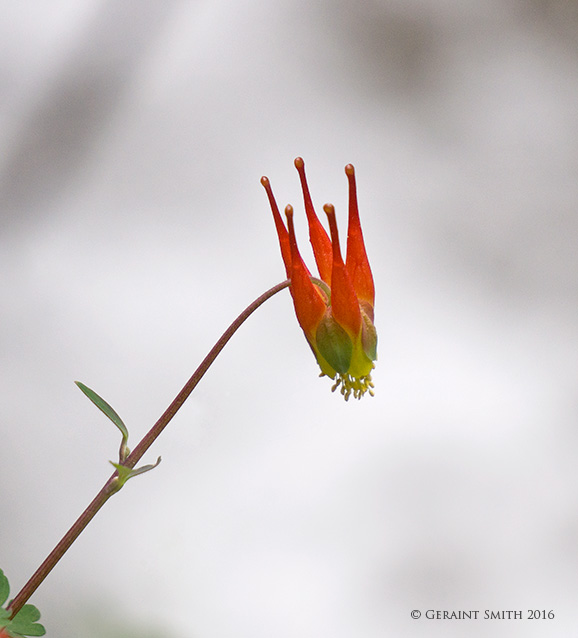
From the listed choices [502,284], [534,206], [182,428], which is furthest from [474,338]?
[182,428]

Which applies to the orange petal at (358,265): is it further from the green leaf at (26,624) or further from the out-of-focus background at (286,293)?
the out-of-focus background at (286,293)

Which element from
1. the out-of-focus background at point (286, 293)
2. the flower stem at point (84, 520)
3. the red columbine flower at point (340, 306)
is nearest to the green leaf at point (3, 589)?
the flower stem at point (84, 520)

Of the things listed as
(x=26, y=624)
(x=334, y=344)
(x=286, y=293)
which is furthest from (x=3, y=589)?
(x=286, y=293)

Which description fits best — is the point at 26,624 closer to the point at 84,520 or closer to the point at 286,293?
the point at 84,520

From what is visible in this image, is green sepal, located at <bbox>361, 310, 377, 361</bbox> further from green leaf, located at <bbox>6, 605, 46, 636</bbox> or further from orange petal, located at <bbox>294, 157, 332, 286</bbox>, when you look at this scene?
green leaf, located at <bbox>6, 605, 46, 636</bbox>

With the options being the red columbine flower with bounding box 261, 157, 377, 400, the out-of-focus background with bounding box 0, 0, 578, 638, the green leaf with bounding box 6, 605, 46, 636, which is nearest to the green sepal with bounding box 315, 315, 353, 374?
the red columbine flower with bounding box 261, 157, 377, 400

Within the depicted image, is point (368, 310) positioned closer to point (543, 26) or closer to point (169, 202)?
point (169, 202)
